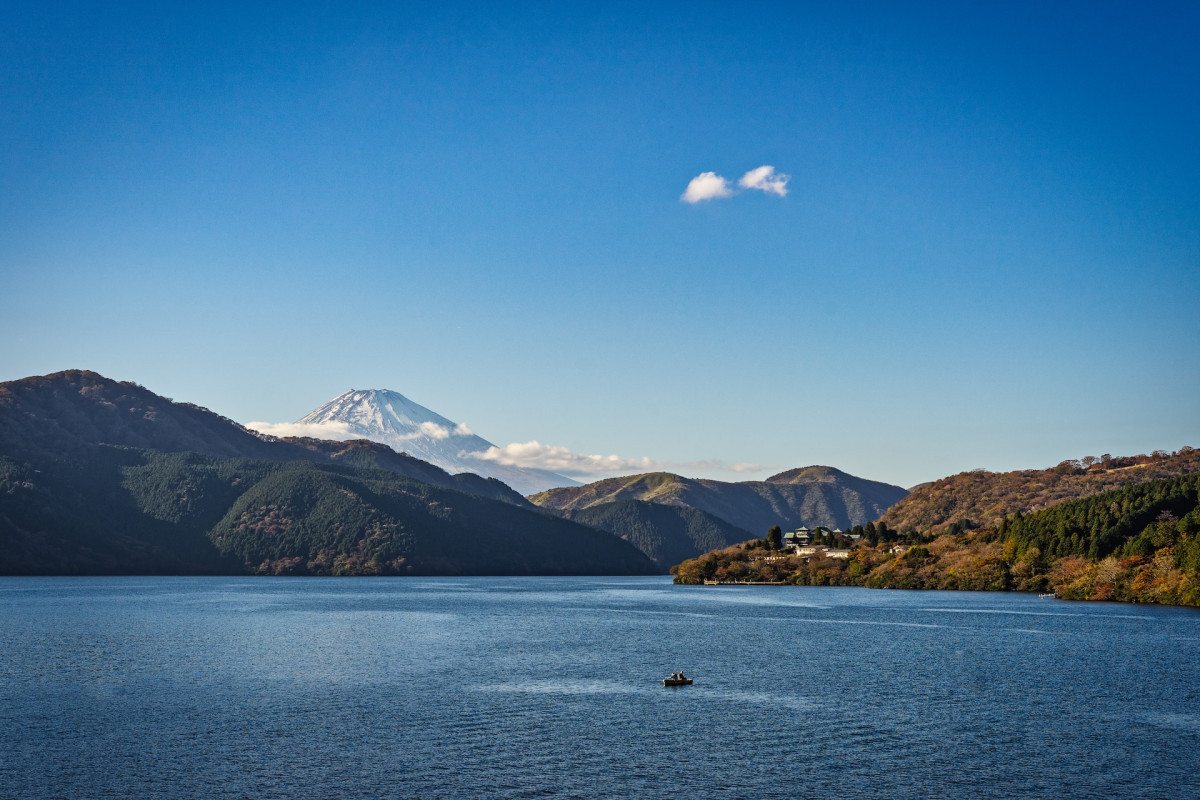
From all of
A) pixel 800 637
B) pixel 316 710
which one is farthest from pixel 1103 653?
pixel 316 710

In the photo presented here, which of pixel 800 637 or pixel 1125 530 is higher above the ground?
pixel 1125 530

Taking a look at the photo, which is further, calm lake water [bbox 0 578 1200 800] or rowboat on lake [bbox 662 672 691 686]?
rowboat on lake [bbox 662 672 691 686]

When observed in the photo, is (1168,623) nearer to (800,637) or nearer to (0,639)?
(800,637)

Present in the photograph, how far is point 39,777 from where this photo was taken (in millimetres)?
44906

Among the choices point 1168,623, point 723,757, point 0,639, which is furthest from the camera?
point 1168,623

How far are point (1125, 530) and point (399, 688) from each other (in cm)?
17179

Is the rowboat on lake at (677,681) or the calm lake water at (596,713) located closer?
the calm lake water at (596,713)

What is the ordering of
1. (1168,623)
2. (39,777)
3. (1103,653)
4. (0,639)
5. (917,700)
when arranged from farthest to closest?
(1168,623) < (0,639) < (1103,653) < (917,700) < (39,777)

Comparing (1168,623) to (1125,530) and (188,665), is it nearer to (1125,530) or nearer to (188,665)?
(1125,530)

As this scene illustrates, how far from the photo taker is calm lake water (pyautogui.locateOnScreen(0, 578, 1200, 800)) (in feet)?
148

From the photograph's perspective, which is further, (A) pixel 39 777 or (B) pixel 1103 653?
(B) pixel 1103 653

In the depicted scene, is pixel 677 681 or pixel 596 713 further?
pixel 677 681

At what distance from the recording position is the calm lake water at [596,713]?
45.2 metres

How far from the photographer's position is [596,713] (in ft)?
203
